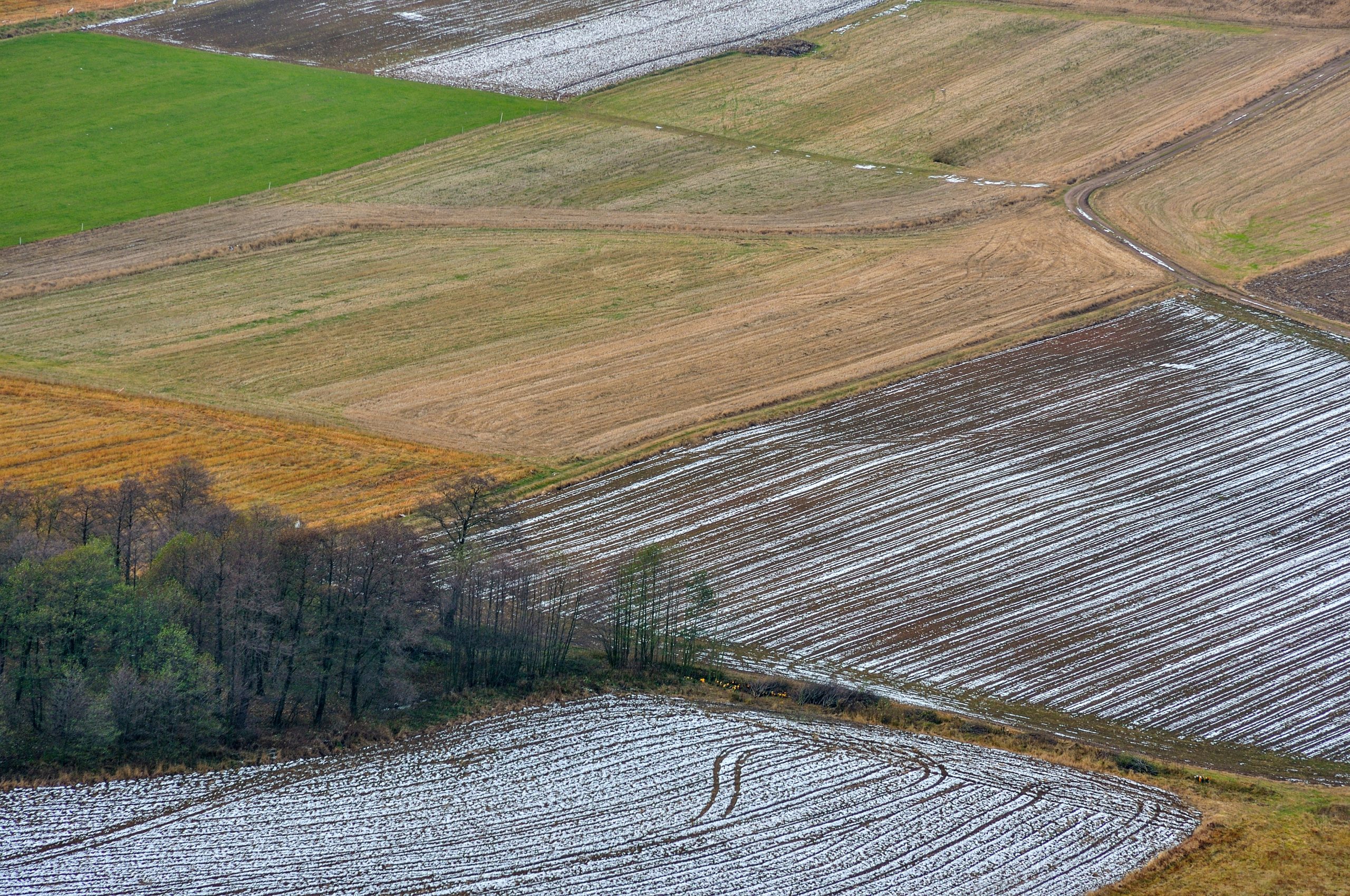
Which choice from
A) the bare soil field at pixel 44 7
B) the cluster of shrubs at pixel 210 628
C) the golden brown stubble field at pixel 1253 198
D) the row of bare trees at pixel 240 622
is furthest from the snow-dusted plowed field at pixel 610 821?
the bare soil field at pixel 44 7

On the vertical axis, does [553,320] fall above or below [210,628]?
above

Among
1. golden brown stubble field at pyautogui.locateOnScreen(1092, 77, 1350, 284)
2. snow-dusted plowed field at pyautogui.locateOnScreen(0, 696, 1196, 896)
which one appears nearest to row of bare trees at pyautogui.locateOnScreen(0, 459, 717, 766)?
snow-dusted plowed field at pyautogui.locateOnScreen(0, 696, 1196, 896)

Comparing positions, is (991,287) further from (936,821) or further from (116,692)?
(116,692)

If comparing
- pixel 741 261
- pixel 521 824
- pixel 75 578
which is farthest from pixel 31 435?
pixel 741 261

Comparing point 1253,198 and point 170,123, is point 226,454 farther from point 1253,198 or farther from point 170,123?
point 1253,198

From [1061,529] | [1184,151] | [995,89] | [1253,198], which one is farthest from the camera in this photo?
[995,89]

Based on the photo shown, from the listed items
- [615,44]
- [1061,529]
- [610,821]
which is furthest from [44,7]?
[610,821]

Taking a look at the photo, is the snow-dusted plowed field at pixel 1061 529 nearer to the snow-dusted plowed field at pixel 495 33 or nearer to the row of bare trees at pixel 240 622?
the row of bare trees at pixel 240 622

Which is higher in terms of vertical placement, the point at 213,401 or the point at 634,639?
the point at 213,401
